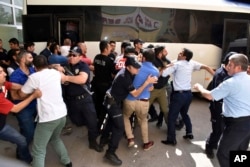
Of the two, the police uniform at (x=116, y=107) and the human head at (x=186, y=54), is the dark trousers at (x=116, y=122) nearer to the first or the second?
the police uniform at (x=116, y=107)

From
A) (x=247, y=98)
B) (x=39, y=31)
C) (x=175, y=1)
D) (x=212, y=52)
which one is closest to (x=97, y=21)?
(x=39, y=31)

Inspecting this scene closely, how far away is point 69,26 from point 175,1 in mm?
2934

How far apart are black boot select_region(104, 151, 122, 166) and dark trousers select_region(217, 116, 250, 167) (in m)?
1.54

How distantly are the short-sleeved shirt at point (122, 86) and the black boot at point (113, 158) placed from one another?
86 cm

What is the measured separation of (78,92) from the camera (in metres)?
3.87

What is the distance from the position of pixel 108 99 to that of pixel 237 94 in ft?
6.13

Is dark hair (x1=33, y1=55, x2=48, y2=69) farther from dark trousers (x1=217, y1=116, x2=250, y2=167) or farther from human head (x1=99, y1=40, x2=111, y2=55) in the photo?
dark trousers (x1=217, y1=116, x2=250, y2=167)

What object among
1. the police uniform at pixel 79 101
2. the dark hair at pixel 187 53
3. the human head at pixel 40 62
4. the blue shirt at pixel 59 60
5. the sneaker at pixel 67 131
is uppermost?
the dark hair at pixel 187 53

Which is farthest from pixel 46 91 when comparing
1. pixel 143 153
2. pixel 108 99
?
pixel 143 153

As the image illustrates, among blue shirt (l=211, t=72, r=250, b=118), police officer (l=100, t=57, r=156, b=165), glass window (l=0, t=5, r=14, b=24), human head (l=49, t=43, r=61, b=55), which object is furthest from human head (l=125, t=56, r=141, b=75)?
glass window (l=0, t=5, r=14, b=24)

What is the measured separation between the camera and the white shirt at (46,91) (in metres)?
3.12

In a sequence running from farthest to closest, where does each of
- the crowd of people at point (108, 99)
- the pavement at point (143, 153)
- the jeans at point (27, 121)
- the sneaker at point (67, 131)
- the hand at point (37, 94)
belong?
1. the sneaker at point (67, 131)
2. the pavement at point (143, 153)
3. the jeans at point (27, 121)
4. the hand at point (37, 94)
5. the crowd of people at point (108, 99)

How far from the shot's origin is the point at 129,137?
434 centimetres

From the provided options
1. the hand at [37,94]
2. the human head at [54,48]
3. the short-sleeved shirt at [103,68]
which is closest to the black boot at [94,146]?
the short-sleeved shirt at [103,68]
